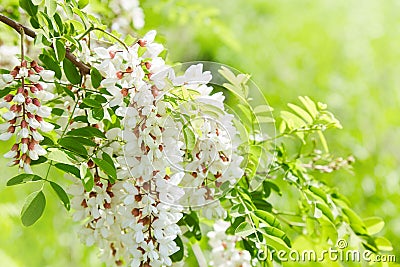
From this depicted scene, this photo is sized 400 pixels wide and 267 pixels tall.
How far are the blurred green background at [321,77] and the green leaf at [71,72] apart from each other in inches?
30.1

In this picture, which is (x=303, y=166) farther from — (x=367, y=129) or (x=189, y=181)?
(x=367, y=129)

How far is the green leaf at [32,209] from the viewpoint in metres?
0.48

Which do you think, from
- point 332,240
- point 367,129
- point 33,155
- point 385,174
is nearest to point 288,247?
point 332,240

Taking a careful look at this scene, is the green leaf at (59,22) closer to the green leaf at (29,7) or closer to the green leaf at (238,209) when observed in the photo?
the green leaf at (29,7)

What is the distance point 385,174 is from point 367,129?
0.47 meters

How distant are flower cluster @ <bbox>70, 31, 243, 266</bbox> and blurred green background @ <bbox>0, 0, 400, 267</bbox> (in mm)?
765

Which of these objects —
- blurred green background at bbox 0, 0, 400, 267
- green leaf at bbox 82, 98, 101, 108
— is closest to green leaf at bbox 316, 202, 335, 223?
green leaf at bbox 82, 98, 101, 108

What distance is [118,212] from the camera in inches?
20.1

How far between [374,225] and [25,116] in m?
0.39

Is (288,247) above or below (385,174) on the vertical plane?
below

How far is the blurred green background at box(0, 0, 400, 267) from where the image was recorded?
162 centimetres

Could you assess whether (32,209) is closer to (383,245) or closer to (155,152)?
(155,152)

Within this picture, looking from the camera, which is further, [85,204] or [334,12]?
[334,12]

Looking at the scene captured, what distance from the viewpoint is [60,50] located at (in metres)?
0.47
